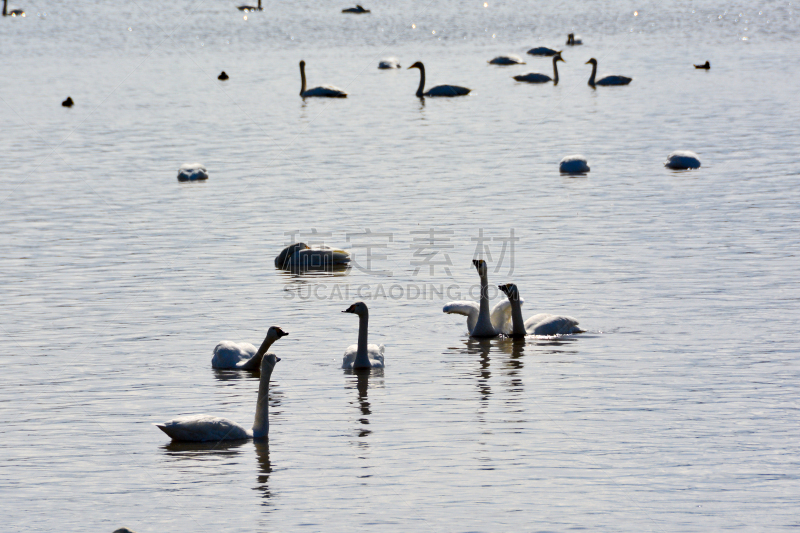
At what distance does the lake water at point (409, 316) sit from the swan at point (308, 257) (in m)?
0.59

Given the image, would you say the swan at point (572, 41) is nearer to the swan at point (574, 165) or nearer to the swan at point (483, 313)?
the swan at point (574, 165)

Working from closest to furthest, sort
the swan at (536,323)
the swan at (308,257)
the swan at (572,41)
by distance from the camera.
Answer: the swan at (536,323) < the swan at (308,257) < the swan at (572,41)

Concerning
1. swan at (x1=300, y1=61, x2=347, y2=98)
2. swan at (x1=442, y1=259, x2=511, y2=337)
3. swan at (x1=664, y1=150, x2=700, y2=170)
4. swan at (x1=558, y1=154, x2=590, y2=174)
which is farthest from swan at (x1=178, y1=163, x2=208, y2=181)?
swan at (x1=300, y1=61, x2=347, y2=98)

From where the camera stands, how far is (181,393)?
15.1 m

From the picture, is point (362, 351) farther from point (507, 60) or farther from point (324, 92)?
point (507, 60)

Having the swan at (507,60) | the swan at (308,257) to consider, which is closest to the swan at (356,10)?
the swan at (507,60)

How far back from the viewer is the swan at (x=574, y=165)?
1335 inches

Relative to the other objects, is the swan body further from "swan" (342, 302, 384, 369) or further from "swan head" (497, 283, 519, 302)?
"swan" (342, 302, 384, 369)

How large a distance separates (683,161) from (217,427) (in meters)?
23.5

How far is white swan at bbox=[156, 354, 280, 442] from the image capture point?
13.1 meters

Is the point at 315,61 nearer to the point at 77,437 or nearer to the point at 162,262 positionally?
the point at 162,262

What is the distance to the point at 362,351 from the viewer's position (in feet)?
52.9

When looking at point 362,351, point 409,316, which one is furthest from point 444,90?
point 362,351

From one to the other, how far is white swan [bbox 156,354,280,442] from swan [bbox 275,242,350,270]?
996 centimetres
